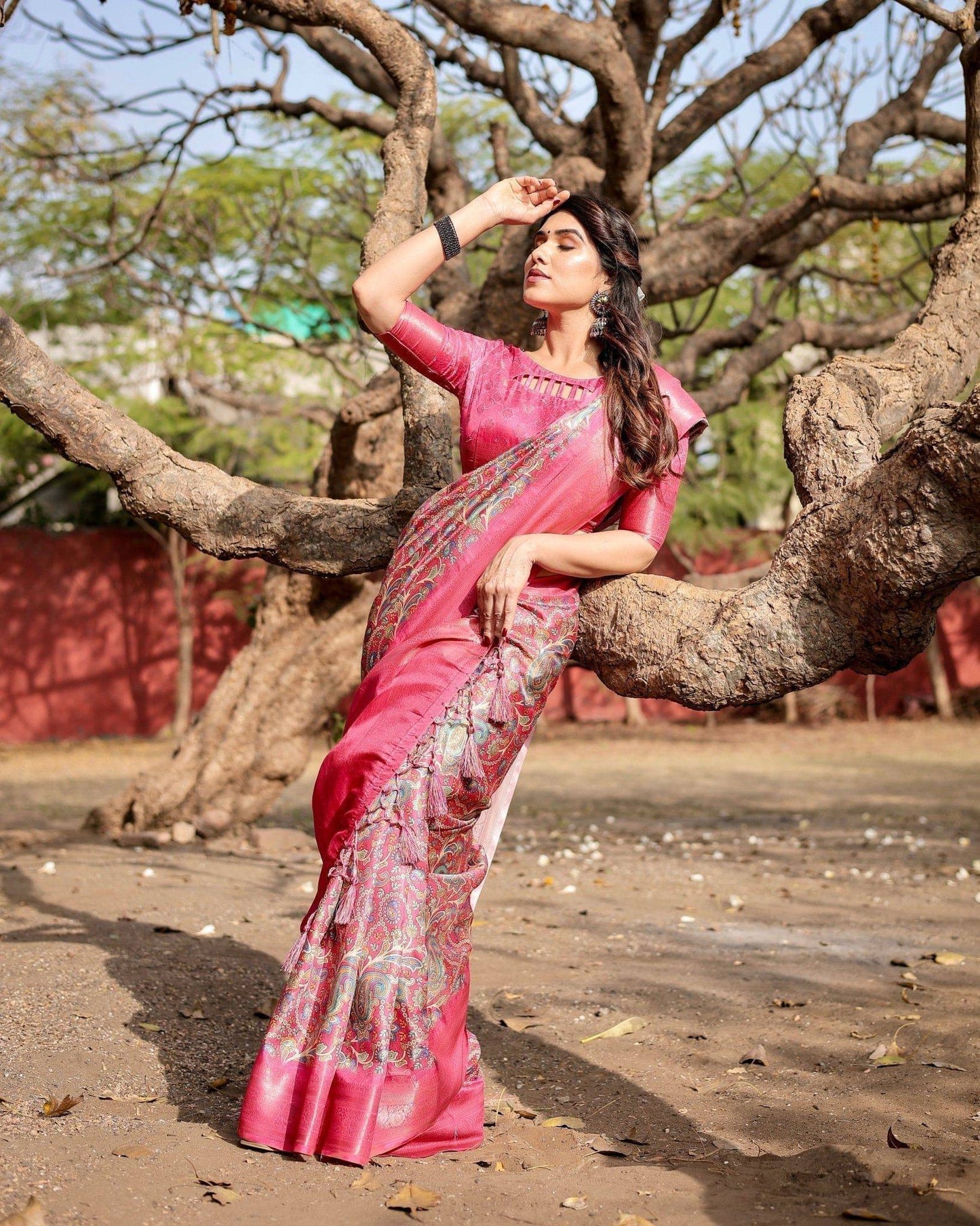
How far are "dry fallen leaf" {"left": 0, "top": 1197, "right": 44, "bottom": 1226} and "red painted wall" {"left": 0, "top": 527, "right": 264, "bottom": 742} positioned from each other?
12.4 meters

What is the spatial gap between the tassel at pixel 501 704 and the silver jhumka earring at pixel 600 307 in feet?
2.96

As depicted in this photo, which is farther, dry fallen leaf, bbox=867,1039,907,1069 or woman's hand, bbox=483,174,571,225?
dry fallen leaf, bbox=867,1039,907,1069

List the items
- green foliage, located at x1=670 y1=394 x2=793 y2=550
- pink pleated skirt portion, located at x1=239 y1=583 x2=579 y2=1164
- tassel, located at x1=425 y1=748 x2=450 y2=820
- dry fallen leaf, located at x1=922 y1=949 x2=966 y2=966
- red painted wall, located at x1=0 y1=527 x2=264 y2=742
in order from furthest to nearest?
green foliage, located at x1=670 y1=394 x2=793 y2=550
red painted wall, located at x1=0 y1=527 x2=264 y2=742
dry fallen leaf, located at x1=922 y1=949 x2=966 y2=966
tassel, located at x1=425 y1=748 x2=450 y2=820
pink pleated skirt portion, located at x1=239 y1=583 x2=579 y2=1164

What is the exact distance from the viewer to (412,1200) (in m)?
2.63

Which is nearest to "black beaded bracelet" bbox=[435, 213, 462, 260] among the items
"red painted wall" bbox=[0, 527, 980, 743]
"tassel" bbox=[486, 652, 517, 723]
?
"tassel" bbox=[486, 652, 517, 723]

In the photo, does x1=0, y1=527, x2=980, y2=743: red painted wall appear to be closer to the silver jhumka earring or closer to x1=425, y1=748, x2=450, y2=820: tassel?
the silver jhumka earring

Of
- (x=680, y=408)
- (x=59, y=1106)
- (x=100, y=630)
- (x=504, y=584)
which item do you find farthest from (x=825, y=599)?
(x=100, y=630)

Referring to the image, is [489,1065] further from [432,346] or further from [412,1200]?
[432,346]

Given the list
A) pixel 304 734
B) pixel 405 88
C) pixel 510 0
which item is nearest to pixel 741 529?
pixel 304 734

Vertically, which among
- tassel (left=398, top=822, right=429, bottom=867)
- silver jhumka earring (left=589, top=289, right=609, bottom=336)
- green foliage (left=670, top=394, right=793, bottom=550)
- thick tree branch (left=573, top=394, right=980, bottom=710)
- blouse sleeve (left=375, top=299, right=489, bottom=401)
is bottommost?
tassel (left=398, top=822, right=429, bottom=867)

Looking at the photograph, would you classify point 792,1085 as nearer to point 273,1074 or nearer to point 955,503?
point 273,1074

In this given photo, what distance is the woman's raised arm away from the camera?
3096 mm

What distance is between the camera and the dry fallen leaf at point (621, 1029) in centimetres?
401

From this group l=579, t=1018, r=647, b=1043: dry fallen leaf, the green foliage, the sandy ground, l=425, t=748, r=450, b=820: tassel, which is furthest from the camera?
the green foliage
